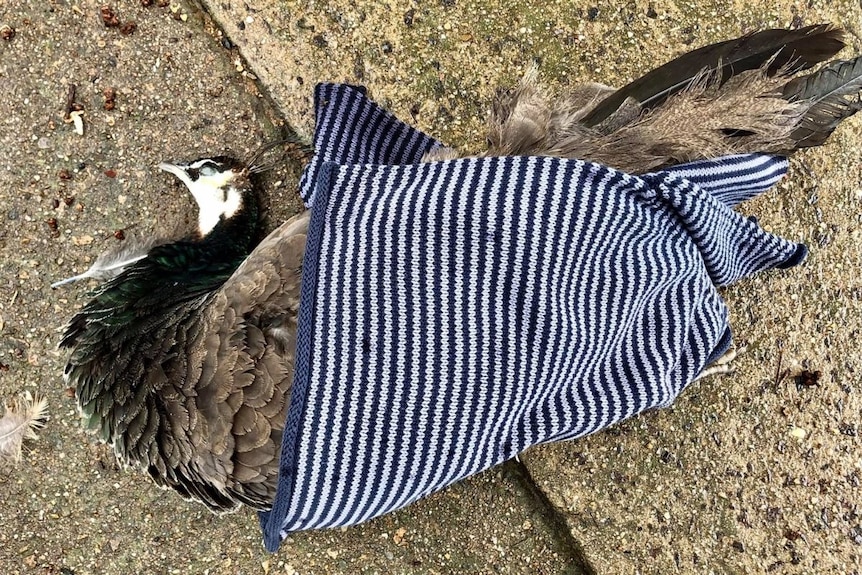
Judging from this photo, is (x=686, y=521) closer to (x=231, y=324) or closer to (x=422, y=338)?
(x=422, y=338)

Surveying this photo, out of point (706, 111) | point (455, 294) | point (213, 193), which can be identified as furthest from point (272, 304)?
point (706, 111)

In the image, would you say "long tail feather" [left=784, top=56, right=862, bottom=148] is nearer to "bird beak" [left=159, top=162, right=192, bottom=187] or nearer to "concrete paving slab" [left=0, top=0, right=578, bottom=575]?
"concrete paving slab" [left=0, top=0, right=578, bottom=575]

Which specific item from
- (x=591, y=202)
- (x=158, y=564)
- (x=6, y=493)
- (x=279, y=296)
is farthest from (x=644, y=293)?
(x=6, y=493)

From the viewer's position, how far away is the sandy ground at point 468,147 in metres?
1.68

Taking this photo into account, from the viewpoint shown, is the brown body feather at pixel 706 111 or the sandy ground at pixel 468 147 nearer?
the brown body feather at pixel 706 111

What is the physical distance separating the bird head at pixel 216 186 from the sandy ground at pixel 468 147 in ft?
0.46

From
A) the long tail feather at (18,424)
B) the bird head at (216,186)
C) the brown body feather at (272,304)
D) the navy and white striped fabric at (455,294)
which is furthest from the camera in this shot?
the long tail feather at (18,424)

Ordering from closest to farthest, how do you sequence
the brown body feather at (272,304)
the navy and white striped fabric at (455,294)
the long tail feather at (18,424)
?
the navy and white striped fabric at (455,294)
the brown body feather at (272,304)
the long tail feather at (18,424)

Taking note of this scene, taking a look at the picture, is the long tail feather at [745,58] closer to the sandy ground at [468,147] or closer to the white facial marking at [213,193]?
the sandy ground at [468,147]

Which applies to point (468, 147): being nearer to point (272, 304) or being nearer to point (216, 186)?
point (216, 186)

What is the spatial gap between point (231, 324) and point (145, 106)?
2.64ft

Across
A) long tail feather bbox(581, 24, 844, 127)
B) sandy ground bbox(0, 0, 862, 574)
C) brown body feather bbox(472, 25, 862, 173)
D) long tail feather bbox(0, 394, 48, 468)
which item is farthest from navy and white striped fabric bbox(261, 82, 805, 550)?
long tail feather bbox(0, 394, 48, 468)

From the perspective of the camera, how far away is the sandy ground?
5.50ft

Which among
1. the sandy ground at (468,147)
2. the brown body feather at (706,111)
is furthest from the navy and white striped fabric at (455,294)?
the sandy ground at (468,147)
